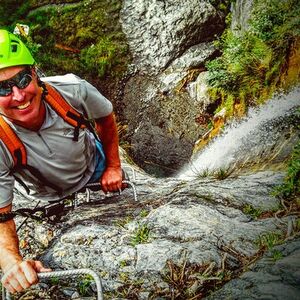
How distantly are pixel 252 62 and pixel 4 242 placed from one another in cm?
719

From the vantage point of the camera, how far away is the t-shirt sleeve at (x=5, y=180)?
9.25ft

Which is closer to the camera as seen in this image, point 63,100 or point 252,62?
point 63,100

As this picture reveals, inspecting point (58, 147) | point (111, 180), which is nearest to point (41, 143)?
point (58, 147)

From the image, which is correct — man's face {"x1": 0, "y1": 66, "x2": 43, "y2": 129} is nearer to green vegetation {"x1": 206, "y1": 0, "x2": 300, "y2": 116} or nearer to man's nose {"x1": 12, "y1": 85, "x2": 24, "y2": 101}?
man's nose {"x1": 12, "y1": 85, "x2": 24, "y2": 101}

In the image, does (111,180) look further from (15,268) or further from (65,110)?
(15,268)

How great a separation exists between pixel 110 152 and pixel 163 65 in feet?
25.1

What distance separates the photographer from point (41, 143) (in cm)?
318

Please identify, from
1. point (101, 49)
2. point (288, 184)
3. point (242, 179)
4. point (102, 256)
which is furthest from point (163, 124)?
point (102, 256)

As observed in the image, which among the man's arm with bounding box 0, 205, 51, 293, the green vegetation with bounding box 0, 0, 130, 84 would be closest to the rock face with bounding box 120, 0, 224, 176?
the green vegetation with bounding box 0, 0, 130, 84

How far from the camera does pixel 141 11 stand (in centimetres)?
1123

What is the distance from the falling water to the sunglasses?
354 centimetres

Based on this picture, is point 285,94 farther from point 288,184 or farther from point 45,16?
point 45,16

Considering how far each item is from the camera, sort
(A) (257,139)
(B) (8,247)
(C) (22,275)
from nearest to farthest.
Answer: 1. (C) (22,275)
2. (B) (8,247)
3. (A) (257,139)

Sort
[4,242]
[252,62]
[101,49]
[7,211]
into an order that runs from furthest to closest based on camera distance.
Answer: [101,49]
[252,62]
[7,211]
[4,242]
